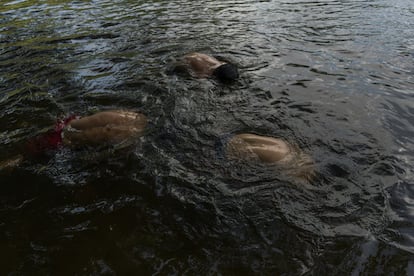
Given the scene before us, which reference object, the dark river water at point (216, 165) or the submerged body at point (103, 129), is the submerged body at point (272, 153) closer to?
the dark river water at point (216, 165)

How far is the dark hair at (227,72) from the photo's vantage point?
23.0 feet

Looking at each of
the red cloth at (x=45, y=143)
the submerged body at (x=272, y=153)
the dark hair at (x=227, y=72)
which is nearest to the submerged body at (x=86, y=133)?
the red cloth at (x=45, y=143)

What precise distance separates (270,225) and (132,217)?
1.64 metres

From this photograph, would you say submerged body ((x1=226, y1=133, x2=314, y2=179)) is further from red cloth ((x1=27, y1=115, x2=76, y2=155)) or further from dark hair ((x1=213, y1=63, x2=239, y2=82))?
red cloth ((x1=27, y1=115, x2=76, y2=155))

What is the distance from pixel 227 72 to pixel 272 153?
2.84m

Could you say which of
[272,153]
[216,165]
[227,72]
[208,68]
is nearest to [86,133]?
[216,165]

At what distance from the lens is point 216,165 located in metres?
4.80

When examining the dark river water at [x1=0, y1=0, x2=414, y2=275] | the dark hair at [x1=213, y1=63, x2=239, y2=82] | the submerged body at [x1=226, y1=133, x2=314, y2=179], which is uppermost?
the dark hair at [x1=213, y1=63, x2=239, y2=82]

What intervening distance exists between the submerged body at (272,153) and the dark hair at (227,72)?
228cm

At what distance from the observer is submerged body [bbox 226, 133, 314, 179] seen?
4590 mm

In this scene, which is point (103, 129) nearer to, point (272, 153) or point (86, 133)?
point (86, 133)

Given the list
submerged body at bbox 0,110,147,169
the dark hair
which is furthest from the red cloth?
the dark hair

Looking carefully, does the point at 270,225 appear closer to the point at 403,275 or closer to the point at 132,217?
the point at 403,275

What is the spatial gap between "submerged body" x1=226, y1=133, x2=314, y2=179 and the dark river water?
157 millimetres
